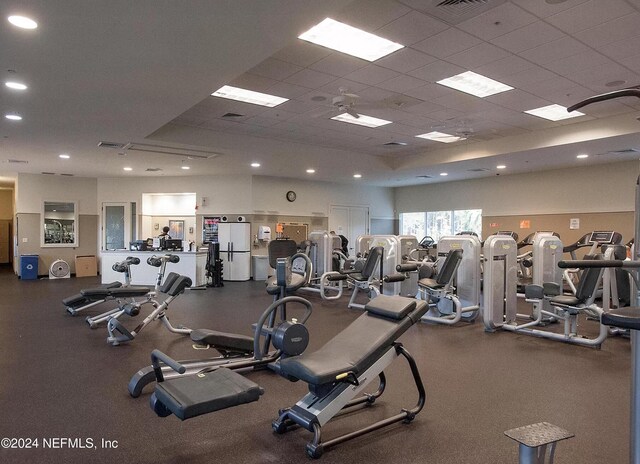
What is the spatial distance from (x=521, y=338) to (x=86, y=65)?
593 cm

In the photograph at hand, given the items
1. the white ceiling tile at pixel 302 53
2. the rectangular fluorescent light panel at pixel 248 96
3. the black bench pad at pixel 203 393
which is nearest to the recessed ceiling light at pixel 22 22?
the white ceiling tile at pixel 302 53

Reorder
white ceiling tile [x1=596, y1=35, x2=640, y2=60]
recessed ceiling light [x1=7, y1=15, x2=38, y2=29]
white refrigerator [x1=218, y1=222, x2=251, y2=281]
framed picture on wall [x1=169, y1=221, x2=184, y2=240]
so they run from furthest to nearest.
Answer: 1. framed picture on wall [x1=169, y1=221, x2=184, y2=240]
2. white refrigerator [x1=218, y1=222, x2=251, y2=281]
3. white ceiling tile [x1=596, y1=35, x2=640, y2=60]
4. recessed ceiling light [x1=7, y1=15, x2=38, y2=29]

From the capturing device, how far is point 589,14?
4.05 m

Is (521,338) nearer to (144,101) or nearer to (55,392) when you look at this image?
(55,392)

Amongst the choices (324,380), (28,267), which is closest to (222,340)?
(324,380)

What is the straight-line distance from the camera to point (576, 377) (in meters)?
3.98

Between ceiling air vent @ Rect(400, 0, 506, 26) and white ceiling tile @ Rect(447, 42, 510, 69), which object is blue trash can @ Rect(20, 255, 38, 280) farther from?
ceiling air vent @ Rect(400, 0, 506, 26)

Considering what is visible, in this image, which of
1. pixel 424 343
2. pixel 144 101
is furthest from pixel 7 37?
pixel 424 343

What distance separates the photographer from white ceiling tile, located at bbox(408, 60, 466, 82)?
5273 mm

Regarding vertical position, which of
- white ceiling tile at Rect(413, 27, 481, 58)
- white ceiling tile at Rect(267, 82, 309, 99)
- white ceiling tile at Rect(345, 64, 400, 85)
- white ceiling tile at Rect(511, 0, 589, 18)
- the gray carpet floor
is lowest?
the gray carpet floor

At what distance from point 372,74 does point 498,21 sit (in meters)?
1.75

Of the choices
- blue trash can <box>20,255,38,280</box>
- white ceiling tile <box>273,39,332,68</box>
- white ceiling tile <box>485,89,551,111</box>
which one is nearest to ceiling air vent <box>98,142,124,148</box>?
white ceiling tile <box>273,39,332,68</box>

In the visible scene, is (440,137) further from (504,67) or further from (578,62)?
(578,62)

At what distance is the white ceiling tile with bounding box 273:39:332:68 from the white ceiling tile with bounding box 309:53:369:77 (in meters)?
0.10
